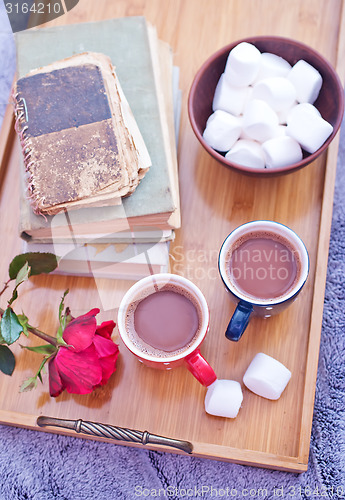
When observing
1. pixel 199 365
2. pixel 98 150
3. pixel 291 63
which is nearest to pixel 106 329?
pixel 199 365

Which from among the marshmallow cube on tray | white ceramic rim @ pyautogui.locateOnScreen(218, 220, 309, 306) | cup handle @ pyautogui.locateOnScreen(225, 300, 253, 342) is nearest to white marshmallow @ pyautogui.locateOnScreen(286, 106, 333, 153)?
the marshmallow cube on tray

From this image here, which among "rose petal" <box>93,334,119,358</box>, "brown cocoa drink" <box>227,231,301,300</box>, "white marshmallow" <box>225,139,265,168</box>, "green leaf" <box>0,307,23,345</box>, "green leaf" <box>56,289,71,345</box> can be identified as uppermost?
"white marshmallow" <box>225,139,265,168</box>

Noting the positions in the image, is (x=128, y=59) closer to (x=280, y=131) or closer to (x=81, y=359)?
(x=280, y=131)

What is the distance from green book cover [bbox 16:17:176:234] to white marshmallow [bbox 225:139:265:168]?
0.09 meters

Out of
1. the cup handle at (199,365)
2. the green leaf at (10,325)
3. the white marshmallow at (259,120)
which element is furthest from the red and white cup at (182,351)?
the white marshmallow at (259,120)

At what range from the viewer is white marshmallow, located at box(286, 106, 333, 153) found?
0.61 meters

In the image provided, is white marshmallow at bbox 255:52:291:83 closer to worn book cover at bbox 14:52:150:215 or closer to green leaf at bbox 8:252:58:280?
worn book cover at bbox 14:52:150:215

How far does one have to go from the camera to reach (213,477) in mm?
740

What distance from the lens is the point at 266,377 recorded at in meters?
0.59

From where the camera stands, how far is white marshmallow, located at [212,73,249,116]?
65 cm

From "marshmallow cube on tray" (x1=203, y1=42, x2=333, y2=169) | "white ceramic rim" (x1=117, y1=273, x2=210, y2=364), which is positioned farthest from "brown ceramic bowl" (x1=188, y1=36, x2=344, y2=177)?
"white ceramic rim" (x1=117, y1=273, x2=210, y2=364)

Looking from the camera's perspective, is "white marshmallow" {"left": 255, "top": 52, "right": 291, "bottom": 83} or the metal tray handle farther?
"white marshmallow" {"left": 255, "top": 52, "right": 291, "bottom": 83}

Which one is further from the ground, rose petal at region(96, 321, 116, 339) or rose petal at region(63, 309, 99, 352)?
rose petal at region(63, 309, 99, 352)

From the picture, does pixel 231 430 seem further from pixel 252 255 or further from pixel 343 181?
pixel 343 181
